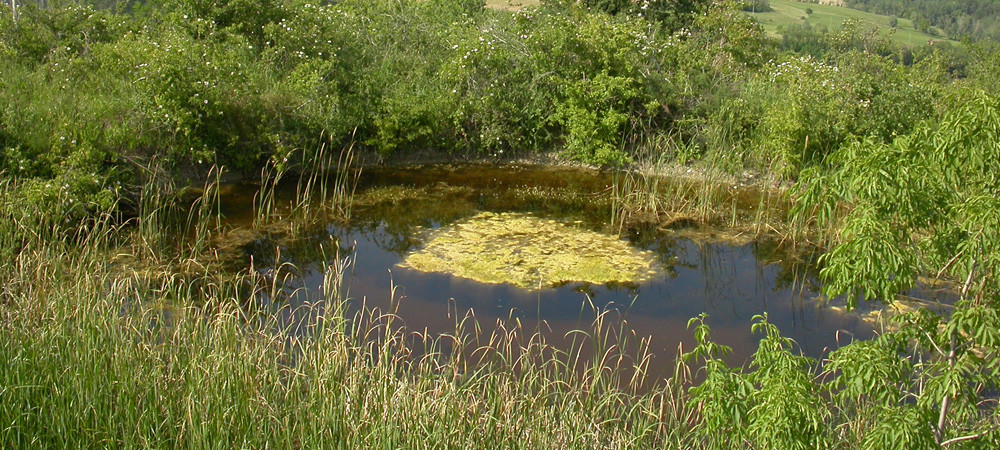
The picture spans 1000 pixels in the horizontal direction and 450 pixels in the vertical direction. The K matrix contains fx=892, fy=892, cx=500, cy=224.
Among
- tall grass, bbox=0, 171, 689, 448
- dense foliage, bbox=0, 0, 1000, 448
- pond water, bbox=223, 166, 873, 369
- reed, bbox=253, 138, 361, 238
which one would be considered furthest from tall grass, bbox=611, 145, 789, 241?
tall grass, bbox=0, 171, 689, 448

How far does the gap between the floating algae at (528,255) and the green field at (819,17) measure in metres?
19.6

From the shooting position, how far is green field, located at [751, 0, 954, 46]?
27.5 m

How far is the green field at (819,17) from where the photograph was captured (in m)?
27.5

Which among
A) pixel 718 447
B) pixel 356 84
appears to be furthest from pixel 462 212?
pixel 718 447

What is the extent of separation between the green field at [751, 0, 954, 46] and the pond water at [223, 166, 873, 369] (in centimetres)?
1866

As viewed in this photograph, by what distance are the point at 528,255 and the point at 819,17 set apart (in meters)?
26.6

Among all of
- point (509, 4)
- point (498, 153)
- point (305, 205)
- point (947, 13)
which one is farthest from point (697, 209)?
point (947, 13)

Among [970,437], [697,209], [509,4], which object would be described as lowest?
[697,209]

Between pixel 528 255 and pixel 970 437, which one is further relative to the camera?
pixel 528 255

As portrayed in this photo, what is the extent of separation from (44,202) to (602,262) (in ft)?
15.7

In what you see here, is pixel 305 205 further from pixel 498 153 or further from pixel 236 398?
pixel 236 398

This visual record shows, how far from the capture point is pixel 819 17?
3123cm

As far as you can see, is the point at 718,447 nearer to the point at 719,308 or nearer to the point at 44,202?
the point at 719,308

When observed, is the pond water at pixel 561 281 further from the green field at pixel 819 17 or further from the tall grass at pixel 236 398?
the green field at pixel 819 17
